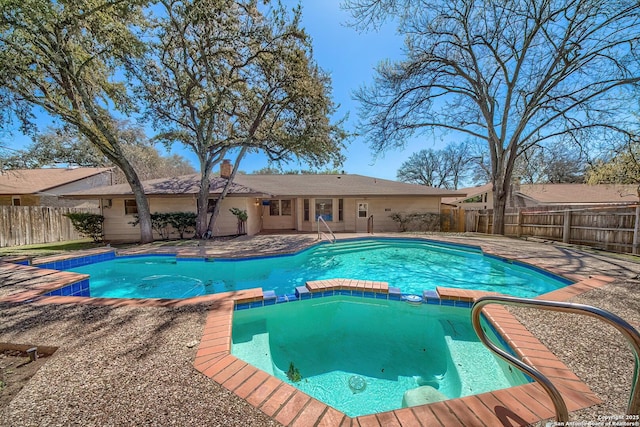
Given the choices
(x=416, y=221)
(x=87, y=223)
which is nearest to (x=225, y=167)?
(x=87, y=223)

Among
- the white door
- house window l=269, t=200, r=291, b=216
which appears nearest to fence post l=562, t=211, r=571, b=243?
the white door

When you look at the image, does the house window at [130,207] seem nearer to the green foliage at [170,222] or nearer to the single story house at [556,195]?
the green foliage at [170,222]

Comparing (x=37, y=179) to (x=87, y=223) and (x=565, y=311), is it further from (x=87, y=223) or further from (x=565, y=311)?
(x=565, y=311)

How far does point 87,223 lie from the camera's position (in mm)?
11516

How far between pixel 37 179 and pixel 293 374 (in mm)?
27307

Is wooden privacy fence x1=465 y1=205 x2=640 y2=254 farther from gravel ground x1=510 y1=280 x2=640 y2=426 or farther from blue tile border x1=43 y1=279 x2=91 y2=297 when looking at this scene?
blue tile border x1=43 y1=279 x2=91 y2=297

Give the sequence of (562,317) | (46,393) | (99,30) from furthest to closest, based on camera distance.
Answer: (99,30) < (562,317) < (46,393)

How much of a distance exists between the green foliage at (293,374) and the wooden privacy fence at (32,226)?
15.0 m

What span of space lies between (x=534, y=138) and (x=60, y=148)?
Answer: 1546 inches

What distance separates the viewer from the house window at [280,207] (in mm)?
16547

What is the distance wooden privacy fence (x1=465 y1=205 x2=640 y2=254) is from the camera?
769 cm

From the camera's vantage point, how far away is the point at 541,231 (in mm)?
11422

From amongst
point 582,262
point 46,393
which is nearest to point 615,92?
point 582,262

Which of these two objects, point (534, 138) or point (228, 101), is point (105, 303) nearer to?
point (228, 101)
